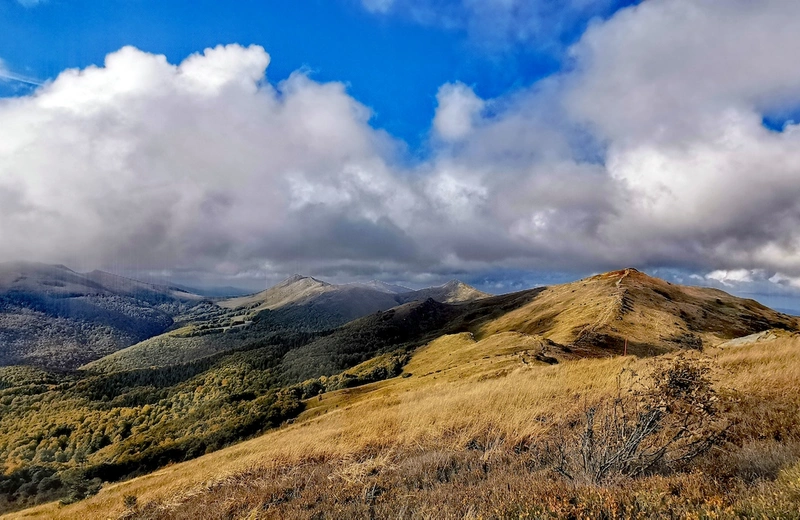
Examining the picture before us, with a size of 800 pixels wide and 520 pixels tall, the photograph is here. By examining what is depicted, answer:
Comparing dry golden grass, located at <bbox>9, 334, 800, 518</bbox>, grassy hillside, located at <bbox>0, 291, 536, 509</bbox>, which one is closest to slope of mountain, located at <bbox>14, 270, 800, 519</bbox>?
dry golden grass, located at <bbox>9, 334, 800, 518</bbox>

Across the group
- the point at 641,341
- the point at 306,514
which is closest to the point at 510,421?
the point at 306,514

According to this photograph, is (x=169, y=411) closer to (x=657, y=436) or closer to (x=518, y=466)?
(x=518, y=466)

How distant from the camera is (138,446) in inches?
4013

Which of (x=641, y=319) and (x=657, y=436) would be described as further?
(x=641, y=319)

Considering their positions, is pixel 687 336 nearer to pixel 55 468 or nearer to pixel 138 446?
pixel 138 446

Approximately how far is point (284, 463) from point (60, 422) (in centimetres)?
17673

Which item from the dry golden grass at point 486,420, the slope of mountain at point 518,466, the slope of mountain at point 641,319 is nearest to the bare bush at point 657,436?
the slope of mountain at point 518,466

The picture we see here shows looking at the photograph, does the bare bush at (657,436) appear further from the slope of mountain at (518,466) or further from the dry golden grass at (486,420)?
the dry golden grass at (486,420)

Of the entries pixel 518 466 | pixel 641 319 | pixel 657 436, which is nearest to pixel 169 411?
pixel 641 319

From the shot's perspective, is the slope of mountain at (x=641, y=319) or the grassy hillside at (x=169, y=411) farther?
the grassy hillside at (x=169, y=411)

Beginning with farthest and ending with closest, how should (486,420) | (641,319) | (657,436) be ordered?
(641,319), (486,420), (657,436)

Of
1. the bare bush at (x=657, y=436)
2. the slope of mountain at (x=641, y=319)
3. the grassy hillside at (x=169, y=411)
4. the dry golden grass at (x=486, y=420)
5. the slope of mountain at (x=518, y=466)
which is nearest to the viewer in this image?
the slope of mountain at (x=518, y=466)

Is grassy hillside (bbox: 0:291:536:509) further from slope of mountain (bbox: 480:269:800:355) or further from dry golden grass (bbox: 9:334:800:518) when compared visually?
slope of mountain (bbox: 480:269:800:355)

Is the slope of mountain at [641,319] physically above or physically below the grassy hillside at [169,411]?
above
